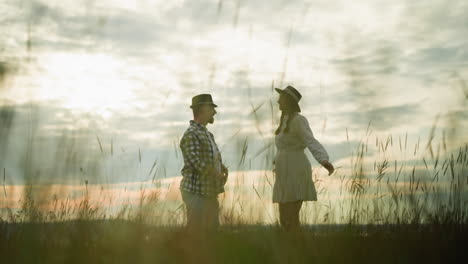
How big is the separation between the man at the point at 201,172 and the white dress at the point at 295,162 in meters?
0.48

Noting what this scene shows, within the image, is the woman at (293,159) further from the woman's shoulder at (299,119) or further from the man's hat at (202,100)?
the man's hat at (202,100)

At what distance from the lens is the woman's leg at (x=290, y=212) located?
182 inches

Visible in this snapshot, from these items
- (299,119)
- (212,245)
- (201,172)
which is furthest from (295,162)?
(212,245)

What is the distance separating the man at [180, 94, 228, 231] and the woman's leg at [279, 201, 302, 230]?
1.77 ft

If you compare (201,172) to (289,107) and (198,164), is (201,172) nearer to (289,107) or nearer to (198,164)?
(198,164)

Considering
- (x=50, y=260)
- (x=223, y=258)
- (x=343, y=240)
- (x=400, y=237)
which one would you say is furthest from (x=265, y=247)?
(x=50, y=260)

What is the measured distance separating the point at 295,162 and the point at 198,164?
0.83 meters

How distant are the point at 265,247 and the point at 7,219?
6.49 feet

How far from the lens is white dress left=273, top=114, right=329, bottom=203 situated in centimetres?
467

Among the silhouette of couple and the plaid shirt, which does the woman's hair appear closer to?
the silhouette of couple

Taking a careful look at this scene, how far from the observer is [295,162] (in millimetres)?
4773

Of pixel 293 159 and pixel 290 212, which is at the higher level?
pixel 293 159

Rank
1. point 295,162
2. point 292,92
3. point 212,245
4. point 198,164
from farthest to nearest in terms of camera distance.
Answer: point 292,92, point 295,162, point 198,164, point 212,245

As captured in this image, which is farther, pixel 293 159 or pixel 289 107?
pixel 289 107
